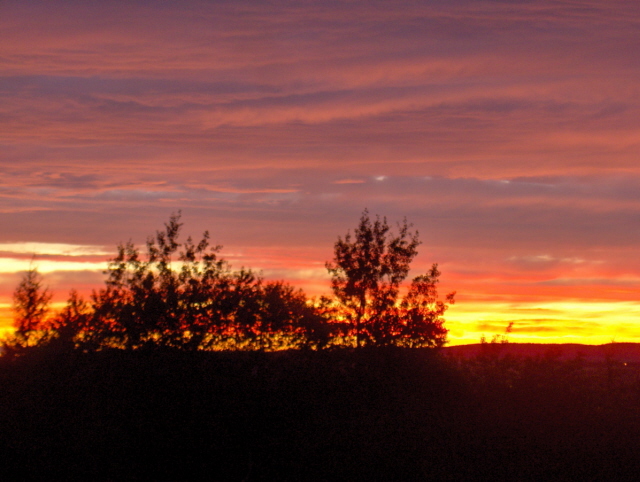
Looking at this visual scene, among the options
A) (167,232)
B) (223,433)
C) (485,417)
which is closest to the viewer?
(223,433)

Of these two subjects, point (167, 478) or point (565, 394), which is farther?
point (565, 394)

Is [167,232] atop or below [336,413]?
atop

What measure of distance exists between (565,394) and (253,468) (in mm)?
11090

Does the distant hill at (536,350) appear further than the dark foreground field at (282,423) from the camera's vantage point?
Yes

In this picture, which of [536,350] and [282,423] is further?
[536,350]

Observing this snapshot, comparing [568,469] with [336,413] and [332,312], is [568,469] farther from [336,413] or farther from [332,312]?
[332,312]

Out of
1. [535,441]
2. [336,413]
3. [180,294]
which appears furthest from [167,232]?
[535,441]

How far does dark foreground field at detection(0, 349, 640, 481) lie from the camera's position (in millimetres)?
15195

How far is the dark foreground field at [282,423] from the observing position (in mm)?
15195

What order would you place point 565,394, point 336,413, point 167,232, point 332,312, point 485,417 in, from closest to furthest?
point 336,413, point 485,417, point 565,394, point 167,232, point 332,312

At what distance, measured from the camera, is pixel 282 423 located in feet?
55.6

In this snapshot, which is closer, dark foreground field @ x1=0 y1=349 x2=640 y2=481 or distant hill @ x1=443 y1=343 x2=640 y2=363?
dark foreground field @ x1=0 y1=349 x2=640 y2=481

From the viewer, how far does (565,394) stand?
2106 cm

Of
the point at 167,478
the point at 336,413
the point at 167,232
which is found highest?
the point at 167,232
